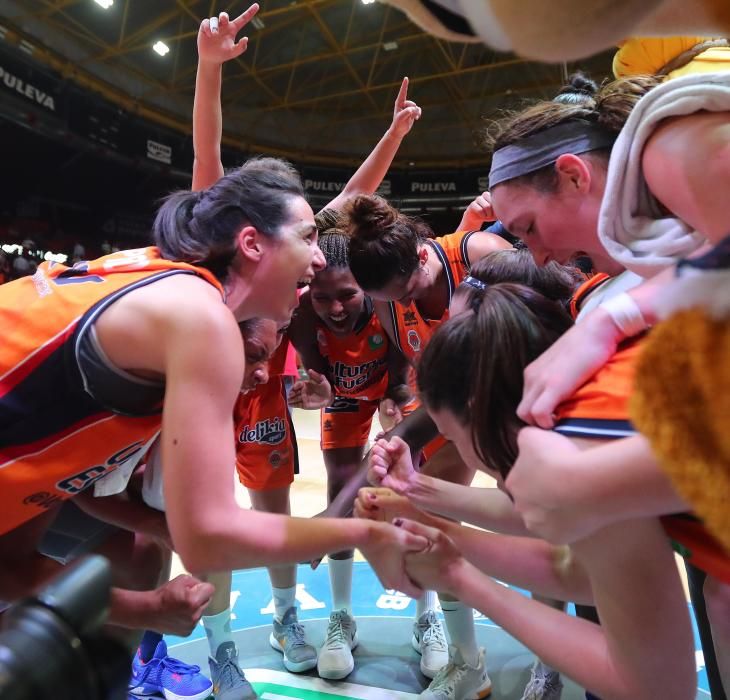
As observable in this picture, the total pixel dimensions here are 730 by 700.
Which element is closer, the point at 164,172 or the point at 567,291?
the point at 567,291

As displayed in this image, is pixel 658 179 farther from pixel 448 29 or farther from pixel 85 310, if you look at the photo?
pixel 85 310

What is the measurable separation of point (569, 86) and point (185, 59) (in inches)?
359

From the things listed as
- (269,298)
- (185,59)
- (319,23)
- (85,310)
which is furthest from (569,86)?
(185,59)

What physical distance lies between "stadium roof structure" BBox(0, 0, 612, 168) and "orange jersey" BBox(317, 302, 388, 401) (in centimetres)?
518

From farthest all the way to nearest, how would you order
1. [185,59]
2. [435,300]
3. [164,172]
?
[164,172] → [185,59] → [435,300]

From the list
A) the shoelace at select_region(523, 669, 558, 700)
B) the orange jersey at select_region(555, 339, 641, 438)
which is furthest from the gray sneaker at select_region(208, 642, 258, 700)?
the orange jersey at select_region(555, 339, 641, 438)

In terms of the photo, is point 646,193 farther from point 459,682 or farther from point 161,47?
point 161,47

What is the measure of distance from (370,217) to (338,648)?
1.45 m

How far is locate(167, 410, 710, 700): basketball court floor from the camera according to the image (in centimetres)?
198

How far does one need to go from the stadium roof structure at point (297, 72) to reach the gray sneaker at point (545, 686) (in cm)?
615

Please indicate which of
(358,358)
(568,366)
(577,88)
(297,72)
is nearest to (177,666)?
(358,358)

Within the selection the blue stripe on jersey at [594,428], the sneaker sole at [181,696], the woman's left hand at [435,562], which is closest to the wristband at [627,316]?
the blue stripe on jersey at [594,428]

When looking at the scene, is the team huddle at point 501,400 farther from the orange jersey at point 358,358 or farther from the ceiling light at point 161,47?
the ceiling light at point 161,47

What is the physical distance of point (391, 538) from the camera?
1.16 metres
